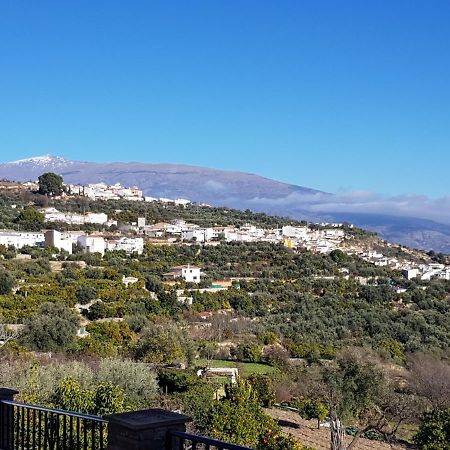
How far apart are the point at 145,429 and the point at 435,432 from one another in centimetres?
1217

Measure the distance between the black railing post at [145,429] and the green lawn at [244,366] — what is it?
1967 centimetres

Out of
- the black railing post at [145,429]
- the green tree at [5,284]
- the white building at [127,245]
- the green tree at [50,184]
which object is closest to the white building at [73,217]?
the green tree at [50,184]

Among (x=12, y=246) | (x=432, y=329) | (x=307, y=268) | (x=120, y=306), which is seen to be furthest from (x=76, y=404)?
(x=307, y=268)

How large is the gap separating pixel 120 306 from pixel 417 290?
69.5ft

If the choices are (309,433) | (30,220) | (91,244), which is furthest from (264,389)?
(30,220)

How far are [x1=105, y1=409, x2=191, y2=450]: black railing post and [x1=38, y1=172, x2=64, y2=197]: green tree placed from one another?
2275 inches

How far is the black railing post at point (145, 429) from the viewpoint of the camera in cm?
414

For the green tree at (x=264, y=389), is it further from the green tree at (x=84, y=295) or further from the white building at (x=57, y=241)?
the white building at (x=57, y=241)

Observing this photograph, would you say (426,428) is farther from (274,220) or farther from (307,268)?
(274,220)

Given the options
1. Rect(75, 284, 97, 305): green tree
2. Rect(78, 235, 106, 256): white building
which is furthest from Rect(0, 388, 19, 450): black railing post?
Rect(78, 235, 106, 256): white building

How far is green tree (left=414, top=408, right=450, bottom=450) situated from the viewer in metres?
14.2

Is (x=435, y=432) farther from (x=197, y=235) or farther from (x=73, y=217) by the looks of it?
(x=73, y=217)

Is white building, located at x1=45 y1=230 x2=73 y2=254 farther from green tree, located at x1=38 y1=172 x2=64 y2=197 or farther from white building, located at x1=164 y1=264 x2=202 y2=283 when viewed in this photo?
green tree, located at x1=38 y1=172 x2=64 y2=197

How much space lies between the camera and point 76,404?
1179cm
